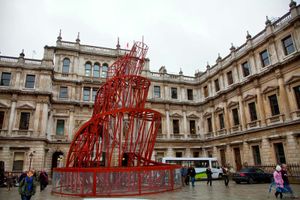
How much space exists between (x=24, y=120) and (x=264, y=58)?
87.9ft

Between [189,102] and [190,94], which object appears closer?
[189,102]

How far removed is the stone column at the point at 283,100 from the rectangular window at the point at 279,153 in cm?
265

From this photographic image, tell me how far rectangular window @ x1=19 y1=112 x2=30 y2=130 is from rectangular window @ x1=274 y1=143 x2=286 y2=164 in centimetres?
2552

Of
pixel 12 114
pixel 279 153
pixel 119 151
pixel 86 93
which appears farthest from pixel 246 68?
pixel 12 114

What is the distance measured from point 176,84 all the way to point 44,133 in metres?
18.8

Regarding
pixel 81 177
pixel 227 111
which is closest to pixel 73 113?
pixel 81 177

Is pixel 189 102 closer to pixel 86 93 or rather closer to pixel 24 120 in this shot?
pixel 86 93

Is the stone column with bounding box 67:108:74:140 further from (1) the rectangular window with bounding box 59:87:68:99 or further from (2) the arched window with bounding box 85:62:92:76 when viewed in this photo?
(2) the arched window with bounding box 85:62:92:76

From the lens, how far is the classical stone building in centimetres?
1927

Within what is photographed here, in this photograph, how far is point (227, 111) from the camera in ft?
83.9

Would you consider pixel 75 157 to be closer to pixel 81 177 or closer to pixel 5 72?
pixel 81 177

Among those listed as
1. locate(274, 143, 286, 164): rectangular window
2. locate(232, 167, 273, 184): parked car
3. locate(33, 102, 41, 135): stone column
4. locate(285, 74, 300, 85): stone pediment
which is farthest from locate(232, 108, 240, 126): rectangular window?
locate(33, 102, 41, 135): stone column

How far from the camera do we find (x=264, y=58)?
71.7ft

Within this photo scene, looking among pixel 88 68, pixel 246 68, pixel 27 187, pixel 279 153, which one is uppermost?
pixel 88 68
